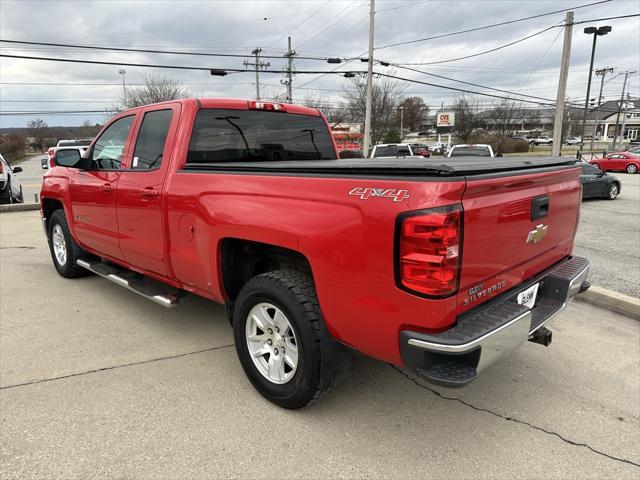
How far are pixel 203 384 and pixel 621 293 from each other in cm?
469

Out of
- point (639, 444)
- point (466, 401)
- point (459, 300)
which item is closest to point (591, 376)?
point (639, 444)

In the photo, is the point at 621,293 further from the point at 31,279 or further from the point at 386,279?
the point at 31,279

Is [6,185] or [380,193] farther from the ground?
[380,193]

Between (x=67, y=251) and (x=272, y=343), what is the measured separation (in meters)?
3.73

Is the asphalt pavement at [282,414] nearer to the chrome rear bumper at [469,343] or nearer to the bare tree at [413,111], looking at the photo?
the chrome rear bumper at [469,343]

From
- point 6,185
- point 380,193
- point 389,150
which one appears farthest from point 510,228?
point 389,150

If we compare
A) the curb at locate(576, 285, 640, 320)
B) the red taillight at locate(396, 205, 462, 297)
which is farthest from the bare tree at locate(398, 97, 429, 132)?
the red taillight at locate(396, 205, 462, 297)

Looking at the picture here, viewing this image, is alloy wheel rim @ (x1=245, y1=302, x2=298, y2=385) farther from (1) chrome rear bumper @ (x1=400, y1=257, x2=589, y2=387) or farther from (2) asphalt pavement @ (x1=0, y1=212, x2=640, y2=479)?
(1) chrome rear bumper @ (x1=400, y1=257, x2=589, y2=387)

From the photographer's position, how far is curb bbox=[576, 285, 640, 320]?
4.51 metres

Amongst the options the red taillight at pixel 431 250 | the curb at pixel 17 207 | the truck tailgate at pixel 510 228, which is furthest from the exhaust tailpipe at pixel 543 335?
the curb at pixel 17 207

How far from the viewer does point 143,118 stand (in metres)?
3.98

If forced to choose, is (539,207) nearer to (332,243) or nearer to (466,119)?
(332,243)

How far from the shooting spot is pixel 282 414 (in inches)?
112

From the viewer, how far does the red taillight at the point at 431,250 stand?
1981 mm
